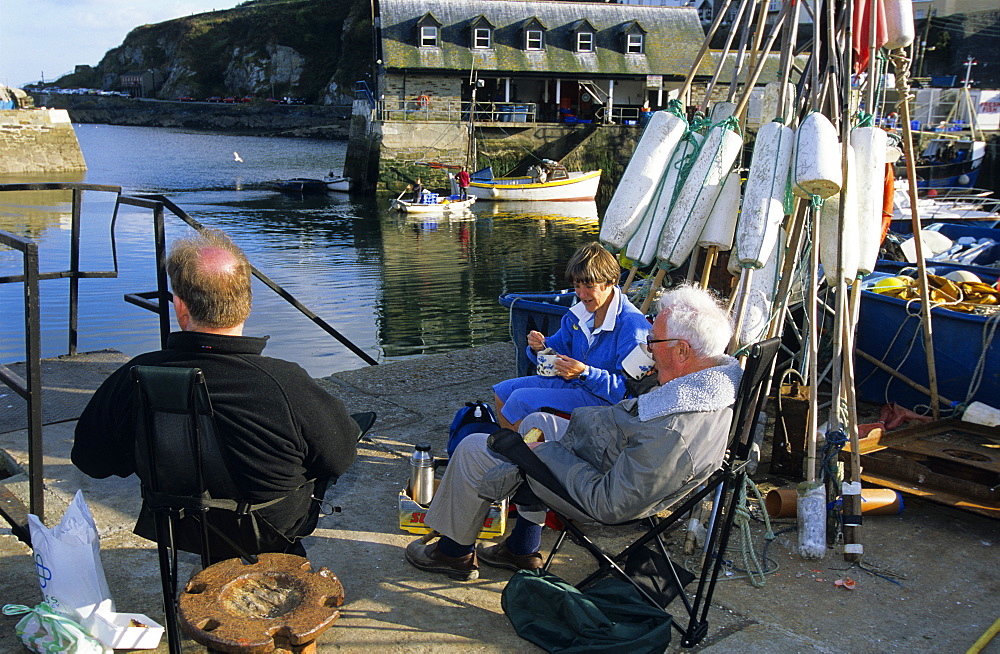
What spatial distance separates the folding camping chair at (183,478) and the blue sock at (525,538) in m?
1.04

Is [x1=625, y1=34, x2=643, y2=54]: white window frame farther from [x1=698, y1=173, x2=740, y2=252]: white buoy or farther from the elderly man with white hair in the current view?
the elderly man with white hair

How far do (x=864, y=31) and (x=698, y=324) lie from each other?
2874mm

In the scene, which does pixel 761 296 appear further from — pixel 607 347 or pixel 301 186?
pixel 301 186

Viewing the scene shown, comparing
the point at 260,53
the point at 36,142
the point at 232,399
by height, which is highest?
the point at 260,53

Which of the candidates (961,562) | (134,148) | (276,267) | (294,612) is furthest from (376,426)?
(134,148)

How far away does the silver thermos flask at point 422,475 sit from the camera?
3777 millimetres

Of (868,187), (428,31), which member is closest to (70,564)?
(868,187)

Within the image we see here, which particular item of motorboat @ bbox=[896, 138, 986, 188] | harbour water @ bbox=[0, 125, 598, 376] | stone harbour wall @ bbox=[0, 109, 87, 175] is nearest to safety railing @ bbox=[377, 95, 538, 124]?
harbour water @ bbox=[0, 125, 598, 376]

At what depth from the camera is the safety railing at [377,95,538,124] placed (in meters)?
36.5

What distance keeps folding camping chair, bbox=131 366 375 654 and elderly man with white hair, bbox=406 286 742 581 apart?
76cm

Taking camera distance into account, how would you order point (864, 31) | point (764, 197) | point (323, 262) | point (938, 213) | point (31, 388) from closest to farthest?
point (31, 388) → point (764, 197) → point (864, 31) → point (938, 213) → point (323, 262)

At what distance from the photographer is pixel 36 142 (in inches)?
1454

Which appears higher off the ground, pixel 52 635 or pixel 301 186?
pixel 301 186

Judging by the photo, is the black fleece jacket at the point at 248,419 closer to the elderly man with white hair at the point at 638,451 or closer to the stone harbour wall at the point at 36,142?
the elderly man with white hair at the point at 638,451
